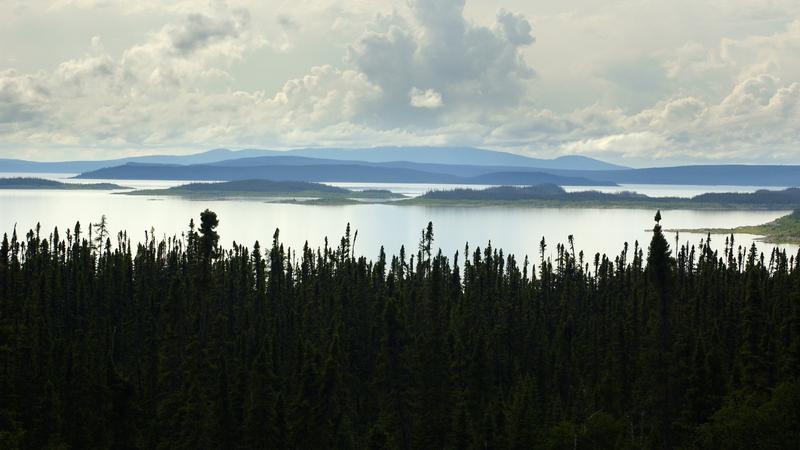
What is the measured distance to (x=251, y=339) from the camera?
360ft

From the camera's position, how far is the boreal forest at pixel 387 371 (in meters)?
74.9

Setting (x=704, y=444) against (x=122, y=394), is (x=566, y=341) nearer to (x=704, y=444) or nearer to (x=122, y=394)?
(x=704, y=444)

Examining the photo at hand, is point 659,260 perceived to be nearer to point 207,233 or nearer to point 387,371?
point 387,371

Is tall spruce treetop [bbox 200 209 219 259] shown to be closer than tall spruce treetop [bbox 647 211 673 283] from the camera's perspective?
No

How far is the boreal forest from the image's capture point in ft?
246

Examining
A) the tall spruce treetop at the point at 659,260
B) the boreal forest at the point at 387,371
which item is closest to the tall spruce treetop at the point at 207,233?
the boreal forest at the point at 387,371

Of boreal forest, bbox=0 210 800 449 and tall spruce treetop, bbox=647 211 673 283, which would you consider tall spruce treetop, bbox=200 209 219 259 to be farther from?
tall spruce treetop, bbox=647 211 673 283

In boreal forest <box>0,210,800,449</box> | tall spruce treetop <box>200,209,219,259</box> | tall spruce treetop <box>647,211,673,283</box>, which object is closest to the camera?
boreal forest <box>0,210,800,449</box>

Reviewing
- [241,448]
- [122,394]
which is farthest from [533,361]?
[122,394]

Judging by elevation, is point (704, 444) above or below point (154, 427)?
Answer: above

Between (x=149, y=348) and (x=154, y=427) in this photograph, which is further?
(x=149, y=348)

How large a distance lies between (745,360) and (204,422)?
52.7m

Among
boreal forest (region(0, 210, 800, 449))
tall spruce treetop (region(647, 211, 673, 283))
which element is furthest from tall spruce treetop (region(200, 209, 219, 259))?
tall spruce treetop (region(647, 211, 673, 283))

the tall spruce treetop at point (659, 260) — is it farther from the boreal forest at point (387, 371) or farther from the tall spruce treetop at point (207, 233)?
the tall spruce treetop at point (207, 233)
